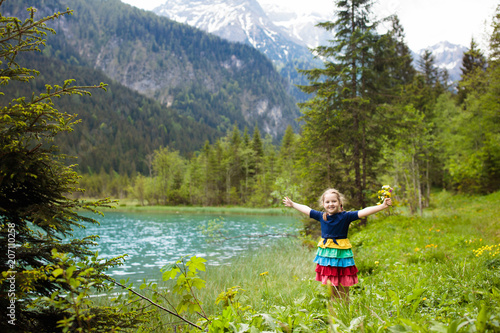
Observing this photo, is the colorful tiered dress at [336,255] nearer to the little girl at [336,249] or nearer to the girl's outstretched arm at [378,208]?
the little girl at [336,249]

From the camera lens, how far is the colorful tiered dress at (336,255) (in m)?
3.44

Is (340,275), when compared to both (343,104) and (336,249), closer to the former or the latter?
(336,249)

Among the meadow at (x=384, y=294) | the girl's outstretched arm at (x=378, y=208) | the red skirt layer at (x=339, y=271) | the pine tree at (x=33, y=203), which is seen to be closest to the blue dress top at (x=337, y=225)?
the girl's outstretched arm at (x=378, y=208)

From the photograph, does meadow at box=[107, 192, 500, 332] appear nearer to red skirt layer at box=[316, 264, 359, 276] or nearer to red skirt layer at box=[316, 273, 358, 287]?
red skirt layer at box=[316, 273, 358, 287]

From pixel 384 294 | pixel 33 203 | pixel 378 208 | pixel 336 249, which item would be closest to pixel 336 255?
pixel 336 249

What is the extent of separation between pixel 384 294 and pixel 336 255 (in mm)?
642

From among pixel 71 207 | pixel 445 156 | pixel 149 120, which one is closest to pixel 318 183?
pixel 71 207

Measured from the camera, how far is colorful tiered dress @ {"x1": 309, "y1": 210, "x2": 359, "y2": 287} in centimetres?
344

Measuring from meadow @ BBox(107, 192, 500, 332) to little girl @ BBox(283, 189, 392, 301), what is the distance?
0.79 ft

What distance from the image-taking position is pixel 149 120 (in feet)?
497

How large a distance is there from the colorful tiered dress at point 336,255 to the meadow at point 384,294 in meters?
0.26

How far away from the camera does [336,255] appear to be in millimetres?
3482

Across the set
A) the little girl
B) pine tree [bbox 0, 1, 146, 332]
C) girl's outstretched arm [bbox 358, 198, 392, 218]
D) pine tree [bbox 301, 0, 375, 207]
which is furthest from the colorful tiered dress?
pine tree [bbox 301, 0, 375, 207]

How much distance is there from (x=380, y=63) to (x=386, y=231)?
7.97 meters
